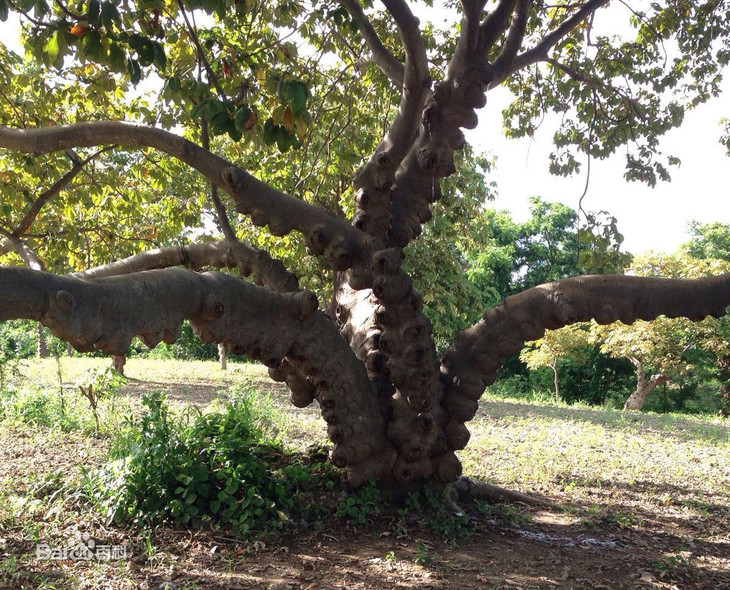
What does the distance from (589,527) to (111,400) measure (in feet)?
19.7

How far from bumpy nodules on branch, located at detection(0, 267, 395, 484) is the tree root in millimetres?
846

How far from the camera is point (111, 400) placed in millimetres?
8242

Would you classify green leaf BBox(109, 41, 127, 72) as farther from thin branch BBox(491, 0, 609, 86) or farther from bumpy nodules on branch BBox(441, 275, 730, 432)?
thin branch BBox(491, 0, 609, 86)

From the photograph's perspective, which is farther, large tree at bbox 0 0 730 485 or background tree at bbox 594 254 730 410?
background tree at bbox 594 254 730 410

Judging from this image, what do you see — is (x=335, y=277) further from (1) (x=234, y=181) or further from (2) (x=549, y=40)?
(2) (x=549, y=40)

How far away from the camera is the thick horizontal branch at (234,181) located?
185 inches

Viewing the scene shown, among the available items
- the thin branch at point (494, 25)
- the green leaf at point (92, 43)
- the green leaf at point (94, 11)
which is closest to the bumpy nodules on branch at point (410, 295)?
the thin branch at point (494, 25)

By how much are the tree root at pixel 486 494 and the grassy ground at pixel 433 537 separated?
0.47 ft

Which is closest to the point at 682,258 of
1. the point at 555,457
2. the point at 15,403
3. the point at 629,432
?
the point at 629,432

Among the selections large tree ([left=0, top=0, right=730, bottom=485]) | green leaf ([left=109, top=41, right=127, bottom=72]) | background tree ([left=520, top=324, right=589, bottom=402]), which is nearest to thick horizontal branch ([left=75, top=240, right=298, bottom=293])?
large tree ([left=0, top=0, right=730, bottom=485])

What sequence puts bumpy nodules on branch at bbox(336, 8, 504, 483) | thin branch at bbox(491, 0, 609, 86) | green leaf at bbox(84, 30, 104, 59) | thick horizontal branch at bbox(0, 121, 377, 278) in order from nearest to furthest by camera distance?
green leaf at bbox(84, 30, 104, 59) < thick horizontal branch at bbox(0, 121, 377, 278) < bumpy nodules on branch at bbox(336, 8, 504, 483) < thin branch at bbox(491, 0, 609, 86)

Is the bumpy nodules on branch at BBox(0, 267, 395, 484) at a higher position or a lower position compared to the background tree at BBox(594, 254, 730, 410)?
lower

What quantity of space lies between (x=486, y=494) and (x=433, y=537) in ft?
3.88

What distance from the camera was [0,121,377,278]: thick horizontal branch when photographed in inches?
185
